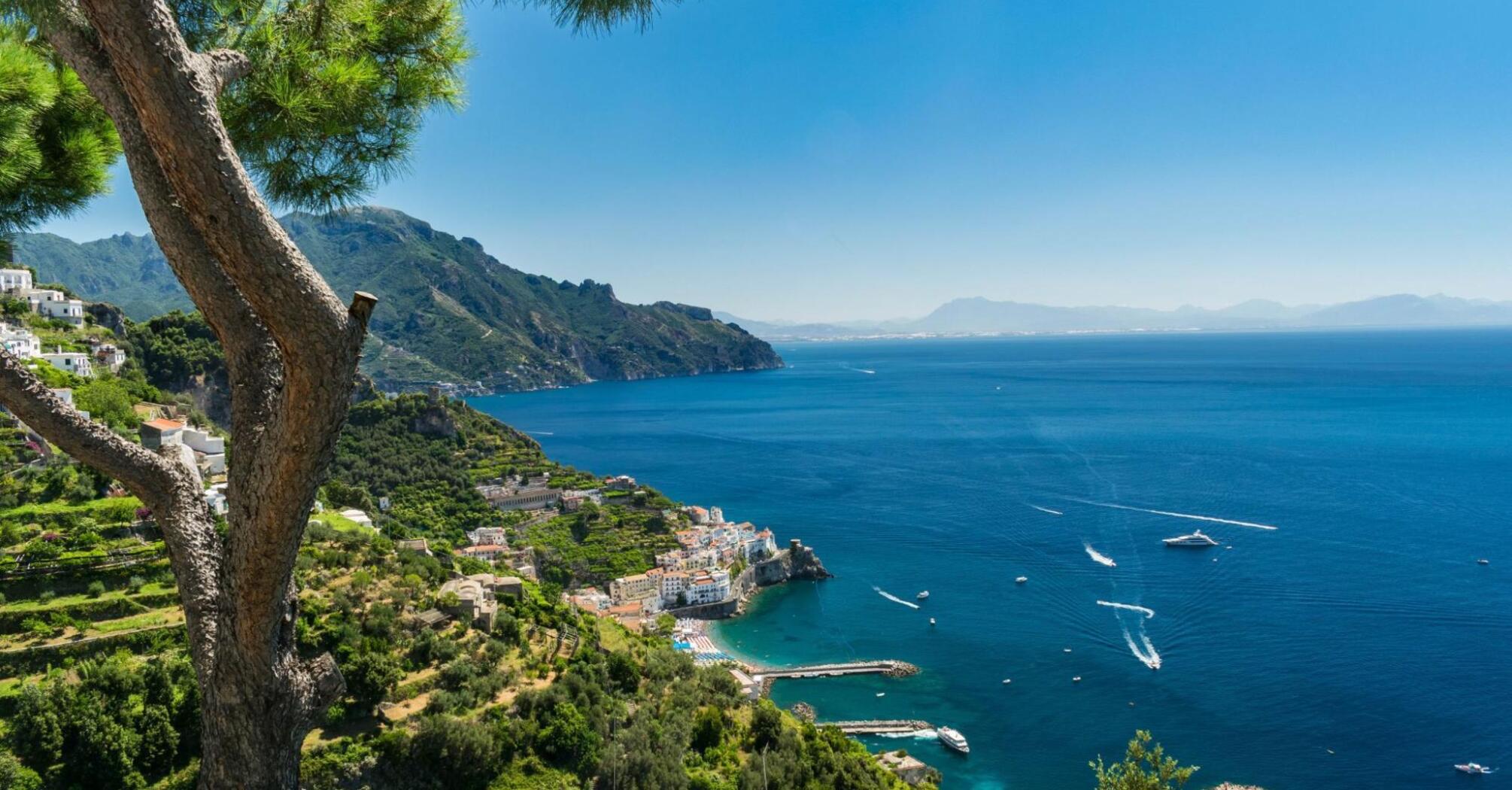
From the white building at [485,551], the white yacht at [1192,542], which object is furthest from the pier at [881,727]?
the white yacht at [1192,542]

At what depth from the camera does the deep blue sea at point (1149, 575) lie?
56.0 feet

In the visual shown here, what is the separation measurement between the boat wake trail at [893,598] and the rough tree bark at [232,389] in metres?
23.9

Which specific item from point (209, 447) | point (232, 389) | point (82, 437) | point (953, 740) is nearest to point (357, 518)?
point (209, 447)

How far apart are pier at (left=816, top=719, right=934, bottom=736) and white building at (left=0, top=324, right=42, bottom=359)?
2045 cm

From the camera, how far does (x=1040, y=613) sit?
917 inches

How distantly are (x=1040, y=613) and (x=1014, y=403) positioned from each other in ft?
157

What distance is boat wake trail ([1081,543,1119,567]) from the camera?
26625 mm

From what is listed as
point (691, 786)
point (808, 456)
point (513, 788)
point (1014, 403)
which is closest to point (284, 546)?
point (513, 788)

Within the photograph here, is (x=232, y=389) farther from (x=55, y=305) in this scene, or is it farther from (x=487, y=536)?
(x=55, y=305)

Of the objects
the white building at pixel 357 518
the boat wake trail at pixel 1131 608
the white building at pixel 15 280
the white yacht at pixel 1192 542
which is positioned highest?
the white building at pixel 15 280

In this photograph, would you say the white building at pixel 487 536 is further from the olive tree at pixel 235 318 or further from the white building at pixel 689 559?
the olive tree at pixel 235 318

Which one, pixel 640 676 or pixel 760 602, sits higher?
pixel 640 676

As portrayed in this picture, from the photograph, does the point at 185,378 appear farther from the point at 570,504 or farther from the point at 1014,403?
the point at 1014,403

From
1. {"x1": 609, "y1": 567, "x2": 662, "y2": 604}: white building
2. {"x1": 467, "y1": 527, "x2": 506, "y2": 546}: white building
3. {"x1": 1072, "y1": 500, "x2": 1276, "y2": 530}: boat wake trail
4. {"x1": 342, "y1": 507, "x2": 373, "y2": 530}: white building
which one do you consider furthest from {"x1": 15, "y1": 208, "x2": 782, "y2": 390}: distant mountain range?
{"x1": 1072, "y1": 500, "x2": 1276, "y2": 530}: boat wake trail
